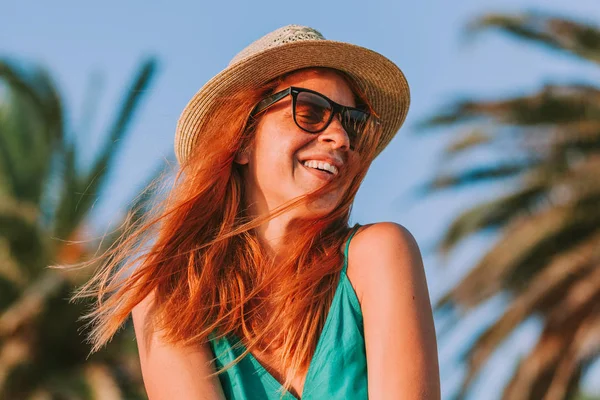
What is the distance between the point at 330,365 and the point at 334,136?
880mm

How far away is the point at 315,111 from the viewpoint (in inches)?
138

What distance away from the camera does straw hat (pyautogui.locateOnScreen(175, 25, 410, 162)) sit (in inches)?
143

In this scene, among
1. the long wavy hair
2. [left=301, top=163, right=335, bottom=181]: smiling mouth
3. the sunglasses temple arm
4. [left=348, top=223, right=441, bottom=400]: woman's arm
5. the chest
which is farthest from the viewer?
the sunglasses temple arm

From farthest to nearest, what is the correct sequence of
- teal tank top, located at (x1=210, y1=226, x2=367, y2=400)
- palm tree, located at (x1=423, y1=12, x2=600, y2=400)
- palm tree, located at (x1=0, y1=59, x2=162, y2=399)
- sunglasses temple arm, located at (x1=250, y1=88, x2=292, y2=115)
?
palm tree, located at (x1=0, y1=59, x2=162, y2=399) < palm tree, located at (x1=423, y1=12, x2=600, y2=400) < sunglasses temple arm, located at (x1=250, y1=88, x2=292, y2=115) < teal tank top, located at (x1=210, y1=226, x2=367, y2=400)

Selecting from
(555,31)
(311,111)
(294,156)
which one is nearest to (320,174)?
(294,156)

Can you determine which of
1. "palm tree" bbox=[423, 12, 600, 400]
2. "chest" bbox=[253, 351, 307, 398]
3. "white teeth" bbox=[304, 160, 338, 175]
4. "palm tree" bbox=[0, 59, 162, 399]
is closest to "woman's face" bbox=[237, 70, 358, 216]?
"white teeth" bbox=[304, 160, 338, 175]

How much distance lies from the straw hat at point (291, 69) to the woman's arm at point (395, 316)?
2.73 feet

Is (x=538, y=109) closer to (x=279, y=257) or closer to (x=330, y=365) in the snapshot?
(x=279, y=257)

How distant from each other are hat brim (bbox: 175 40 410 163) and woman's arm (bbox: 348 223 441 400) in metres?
0.83

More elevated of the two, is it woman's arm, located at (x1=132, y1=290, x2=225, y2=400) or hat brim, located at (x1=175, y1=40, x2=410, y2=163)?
hat brim, located at (x1=175, y1=40, x2=410, y2=163)

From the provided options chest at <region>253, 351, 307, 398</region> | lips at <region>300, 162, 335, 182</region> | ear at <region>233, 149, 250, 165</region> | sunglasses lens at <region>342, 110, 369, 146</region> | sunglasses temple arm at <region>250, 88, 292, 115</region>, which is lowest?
chest at <region>253, 351, 307, 398</region>

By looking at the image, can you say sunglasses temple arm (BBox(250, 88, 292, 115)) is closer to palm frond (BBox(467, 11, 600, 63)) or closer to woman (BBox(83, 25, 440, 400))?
woman (BBox(83, 25, 440, 400))

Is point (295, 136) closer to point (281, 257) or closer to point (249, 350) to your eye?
point (281, 257)

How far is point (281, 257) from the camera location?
11.6 ft
